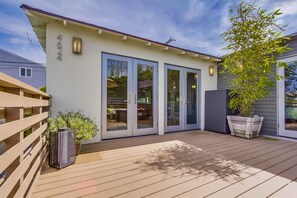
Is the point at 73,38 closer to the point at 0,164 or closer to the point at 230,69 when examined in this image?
the point at 0,164

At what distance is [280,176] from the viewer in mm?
1997

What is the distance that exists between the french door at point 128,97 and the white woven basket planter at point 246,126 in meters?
2.19

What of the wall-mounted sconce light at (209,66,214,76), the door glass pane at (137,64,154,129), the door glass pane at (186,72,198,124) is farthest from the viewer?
the wall-mounted sconce light at (209,66,214,76)

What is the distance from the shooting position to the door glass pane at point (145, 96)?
4.30m

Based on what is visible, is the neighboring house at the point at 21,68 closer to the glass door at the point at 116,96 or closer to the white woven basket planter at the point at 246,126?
the glass door at the point at 116,96

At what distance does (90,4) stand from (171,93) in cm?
323

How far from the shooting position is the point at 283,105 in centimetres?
423

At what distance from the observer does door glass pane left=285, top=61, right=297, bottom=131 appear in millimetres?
4050

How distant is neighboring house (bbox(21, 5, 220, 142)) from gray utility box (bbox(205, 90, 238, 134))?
22 centimetres

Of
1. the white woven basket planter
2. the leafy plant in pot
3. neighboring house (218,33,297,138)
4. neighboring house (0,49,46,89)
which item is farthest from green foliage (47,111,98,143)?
neighboring house (0,49,46,89)

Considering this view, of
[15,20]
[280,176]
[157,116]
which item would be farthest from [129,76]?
[15,20]

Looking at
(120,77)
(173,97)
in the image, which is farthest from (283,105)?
(120,77)

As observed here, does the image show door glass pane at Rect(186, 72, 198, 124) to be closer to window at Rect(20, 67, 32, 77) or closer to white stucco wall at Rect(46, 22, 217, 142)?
white stucco wall at Rect(46, 22, 217, 142)

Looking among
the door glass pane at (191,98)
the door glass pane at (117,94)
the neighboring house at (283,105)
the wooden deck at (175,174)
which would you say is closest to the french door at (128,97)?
the door glass pane at (117,94)
